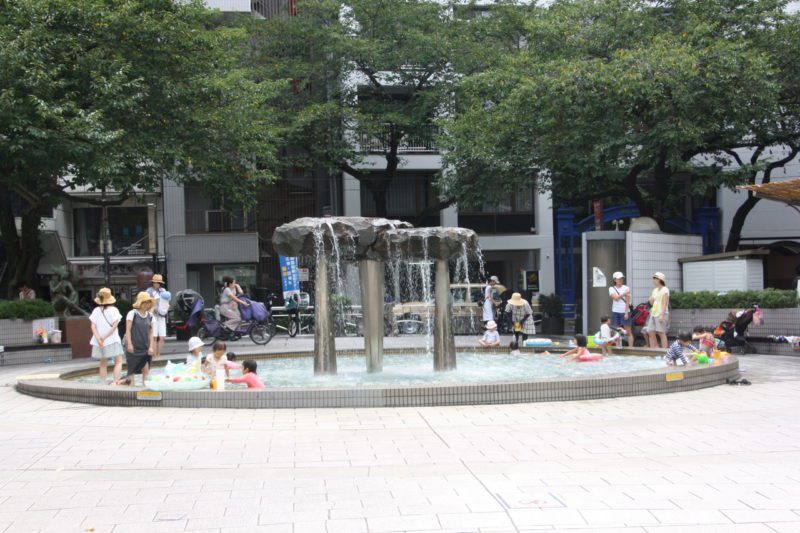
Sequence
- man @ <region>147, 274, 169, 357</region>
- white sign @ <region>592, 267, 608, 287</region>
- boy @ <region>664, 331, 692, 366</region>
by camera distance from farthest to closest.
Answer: white sign @ <region>592, 267, 608, 287</region> → man @ <region>147, 274, 169, 357</region> → boy @ <region>664, 331, 692, 366</region>

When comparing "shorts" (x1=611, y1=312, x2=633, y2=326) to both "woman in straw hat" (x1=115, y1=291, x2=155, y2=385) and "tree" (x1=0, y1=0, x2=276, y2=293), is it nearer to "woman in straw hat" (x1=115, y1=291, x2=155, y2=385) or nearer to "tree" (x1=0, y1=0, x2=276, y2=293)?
"woman in straw hat" (x1=115, y1=291, x2=155, y2=385)

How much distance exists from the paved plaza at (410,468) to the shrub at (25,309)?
30.0 ft

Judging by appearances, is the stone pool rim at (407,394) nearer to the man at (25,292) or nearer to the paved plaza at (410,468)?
the paved plaza at (410,468)

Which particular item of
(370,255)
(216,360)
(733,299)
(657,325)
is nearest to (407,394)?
(216,360)

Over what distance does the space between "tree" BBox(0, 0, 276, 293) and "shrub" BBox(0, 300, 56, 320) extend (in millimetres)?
3074

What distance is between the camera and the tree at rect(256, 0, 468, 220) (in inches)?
1231

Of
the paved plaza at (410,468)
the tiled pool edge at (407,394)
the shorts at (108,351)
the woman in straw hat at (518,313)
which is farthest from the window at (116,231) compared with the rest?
the paved plaza at (410,468)

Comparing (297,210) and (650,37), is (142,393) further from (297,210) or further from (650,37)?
(297,210)

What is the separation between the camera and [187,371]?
11625 millimetres

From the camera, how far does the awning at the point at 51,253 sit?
1368 inches

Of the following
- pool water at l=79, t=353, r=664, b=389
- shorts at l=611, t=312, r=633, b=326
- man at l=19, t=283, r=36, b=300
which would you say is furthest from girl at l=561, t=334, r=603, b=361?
man at l=19, t=283, r=36, b=300

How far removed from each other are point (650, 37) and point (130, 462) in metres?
20.4

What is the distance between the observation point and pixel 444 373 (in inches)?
560

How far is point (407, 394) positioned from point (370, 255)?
14.0 ft
